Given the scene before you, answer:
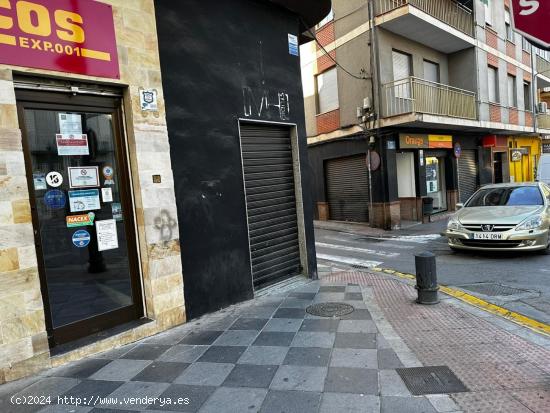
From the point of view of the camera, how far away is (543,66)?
24344 mm

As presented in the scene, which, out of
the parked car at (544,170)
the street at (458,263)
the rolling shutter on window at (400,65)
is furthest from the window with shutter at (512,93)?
the street at (458,263)

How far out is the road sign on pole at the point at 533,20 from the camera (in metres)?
→ 2.75

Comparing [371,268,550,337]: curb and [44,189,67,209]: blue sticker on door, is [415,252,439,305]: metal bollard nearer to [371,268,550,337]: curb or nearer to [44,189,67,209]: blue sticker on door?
[371,268,550,337]: curb

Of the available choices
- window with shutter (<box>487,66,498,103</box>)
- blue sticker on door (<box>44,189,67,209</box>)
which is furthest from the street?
window with shutter (<box>487,66,498,103</box>)

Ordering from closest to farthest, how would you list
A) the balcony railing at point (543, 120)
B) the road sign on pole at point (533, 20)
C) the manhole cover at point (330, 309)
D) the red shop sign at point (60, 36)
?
1. the road sign on pole at point (533, 20)
2. the red shop sign at point (60, 36)
3. the manhole cover at point (330, 309)
4. the balcony railing at point (543, 120)

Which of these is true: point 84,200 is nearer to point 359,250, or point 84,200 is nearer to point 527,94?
point 359,250

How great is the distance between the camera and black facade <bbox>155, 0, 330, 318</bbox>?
16.5ft

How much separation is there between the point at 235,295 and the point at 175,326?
1.06 meters

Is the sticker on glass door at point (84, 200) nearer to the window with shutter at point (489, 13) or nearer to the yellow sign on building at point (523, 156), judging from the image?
the window with shutter at point (489, 13)

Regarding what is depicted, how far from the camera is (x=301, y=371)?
3.59 metres

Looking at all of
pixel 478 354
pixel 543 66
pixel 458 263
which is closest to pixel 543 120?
pixel 543 66

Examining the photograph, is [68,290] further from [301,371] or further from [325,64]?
[325,64]

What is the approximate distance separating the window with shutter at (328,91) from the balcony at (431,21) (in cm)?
302

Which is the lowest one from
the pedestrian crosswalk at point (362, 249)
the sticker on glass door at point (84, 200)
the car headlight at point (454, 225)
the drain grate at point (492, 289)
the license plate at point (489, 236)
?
the pedestrian crosswalk at point (362, 249)
